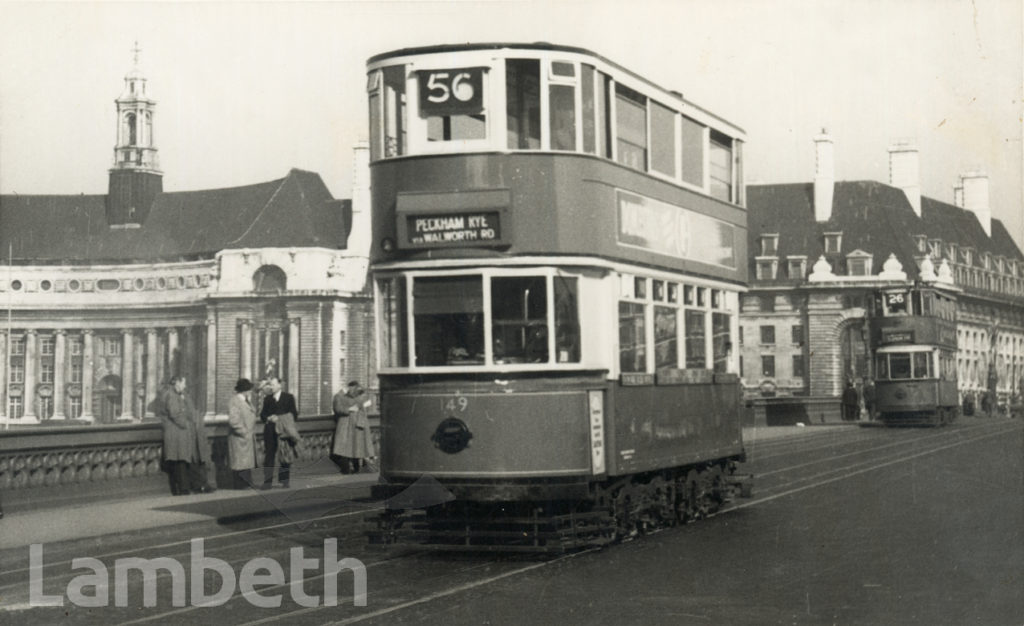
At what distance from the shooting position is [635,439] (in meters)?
14.6

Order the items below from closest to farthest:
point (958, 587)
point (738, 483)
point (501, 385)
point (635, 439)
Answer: point (958, 587) → point (501, 385) → point (635, 439) → point (738, 483)

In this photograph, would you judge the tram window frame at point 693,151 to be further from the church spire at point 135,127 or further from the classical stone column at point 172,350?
the classical stone column at point 172,350

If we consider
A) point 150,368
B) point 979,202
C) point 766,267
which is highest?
point 979,202

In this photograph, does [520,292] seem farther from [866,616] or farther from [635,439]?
[866,616]

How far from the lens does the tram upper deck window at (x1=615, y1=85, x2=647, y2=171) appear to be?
14.6 m

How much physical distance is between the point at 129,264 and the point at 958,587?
112 metres

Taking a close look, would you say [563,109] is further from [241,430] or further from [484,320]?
[241,430]

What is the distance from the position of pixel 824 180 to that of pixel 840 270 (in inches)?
277

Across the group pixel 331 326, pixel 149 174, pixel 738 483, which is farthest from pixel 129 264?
pixel 738 483

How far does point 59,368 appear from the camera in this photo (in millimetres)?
116188

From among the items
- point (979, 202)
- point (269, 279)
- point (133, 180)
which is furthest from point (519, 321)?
point (133, 180)

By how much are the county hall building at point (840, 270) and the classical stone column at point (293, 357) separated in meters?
30.5

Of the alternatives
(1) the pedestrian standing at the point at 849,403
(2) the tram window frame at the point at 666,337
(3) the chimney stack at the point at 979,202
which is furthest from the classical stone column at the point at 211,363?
(2) the tram window frame at the point at 666,337

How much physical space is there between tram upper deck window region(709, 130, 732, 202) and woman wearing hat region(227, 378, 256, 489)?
6629mm
